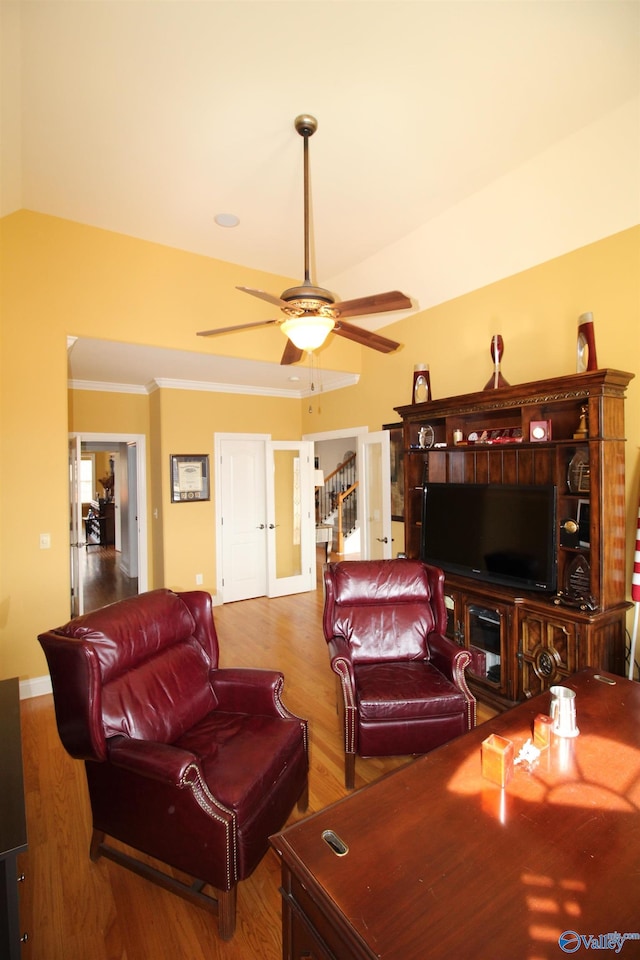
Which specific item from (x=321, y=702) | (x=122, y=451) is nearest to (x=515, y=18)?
(x=321, y=702)

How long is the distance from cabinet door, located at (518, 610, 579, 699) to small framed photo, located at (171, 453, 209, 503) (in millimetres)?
3904

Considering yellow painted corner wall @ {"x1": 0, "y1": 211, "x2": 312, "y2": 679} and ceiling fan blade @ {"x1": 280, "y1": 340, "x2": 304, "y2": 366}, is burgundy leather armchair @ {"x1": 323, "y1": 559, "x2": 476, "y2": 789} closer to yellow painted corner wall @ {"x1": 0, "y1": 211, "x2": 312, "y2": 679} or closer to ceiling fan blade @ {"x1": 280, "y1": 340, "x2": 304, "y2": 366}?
ceiling fan blade @ {"x1": 280, "y1": 340, "x2": 304, "y2": 366}

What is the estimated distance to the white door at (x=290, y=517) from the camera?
594 cm

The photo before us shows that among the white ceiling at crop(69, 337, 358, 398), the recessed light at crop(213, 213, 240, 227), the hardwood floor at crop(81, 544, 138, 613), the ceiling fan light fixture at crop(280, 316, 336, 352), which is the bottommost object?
the hardwood floor at crop(81, 544, 138, 613)

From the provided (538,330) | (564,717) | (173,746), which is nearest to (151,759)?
(173,746)

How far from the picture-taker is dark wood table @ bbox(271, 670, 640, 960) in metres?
0.99

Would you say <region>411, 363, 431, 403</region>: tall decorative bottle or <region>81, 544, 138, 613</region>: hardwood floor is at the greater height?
<region>411, 363, 431, 403</region>: tall decorative bottle

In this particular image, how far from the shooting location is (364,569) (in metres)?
2.93

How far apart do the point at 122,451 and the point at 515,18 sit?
7.18 metres

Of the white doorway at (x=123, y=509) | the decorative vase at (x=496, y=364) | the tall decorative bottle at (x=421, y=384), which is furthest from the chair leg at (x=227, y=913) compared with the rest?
the tall decorative bottle at (x=421, y=384)

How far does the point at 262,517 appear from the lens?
5992 mm

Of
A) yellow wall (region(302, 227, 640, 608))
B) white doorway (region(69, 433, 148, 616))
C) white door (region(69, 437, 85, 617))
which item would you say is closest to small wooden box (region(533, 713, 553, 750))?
yellow wall (region(302, 227, 640, 608))

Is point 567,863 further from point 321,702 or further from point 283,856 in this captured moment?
point 321,702

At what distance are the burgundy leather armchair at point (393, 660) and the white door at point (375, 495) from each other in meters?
1.85
